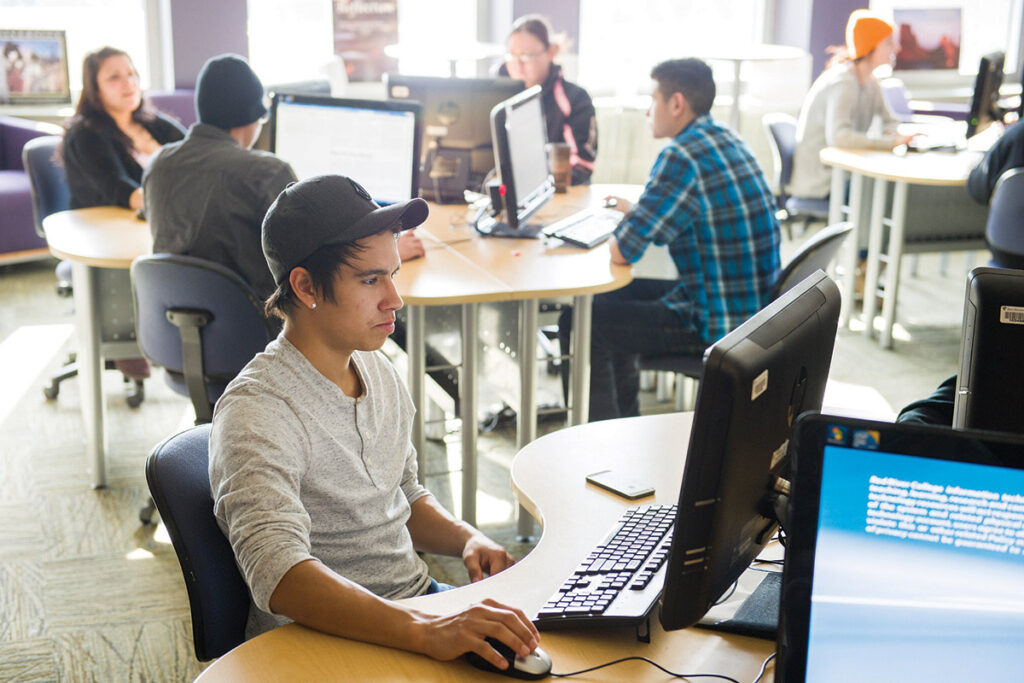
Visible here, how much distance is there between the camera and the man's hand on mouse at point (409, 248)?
122 inches

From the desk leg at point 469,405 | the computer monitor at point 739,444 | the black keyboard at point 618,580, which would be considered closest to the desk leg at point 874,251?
the desk leg at point 469,405

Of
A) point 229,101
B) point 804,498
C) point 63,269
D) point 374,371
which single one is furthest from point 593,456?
point 63,269

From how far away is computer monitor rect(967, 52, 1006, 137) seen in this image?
5094 mm

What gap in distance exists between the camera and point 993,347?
1.34 meters

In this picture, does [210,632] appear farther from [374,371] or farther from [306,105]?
[306,105]

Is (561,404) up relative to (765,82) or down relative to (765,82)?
down

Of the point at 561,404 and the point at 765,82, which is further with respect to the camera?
the point at 765,82

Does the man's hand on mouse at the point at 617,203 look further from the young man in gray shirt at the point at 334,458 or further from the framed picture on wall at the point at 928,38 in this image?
the framed picture on wall at the point at 928,38

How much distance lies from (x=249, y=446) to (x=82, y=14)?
5624mm

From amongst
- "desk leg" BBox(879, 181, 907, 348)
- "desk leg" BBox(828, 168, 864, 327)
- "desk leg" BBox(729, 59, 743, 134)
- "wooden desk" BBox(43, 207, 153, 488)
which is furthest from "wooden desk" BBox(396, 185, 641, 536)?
"desk leg" BBox(729, 59, 743, 134)

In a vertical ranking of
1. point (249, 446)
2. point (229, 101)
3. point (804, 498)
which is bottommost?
point (249, 446)

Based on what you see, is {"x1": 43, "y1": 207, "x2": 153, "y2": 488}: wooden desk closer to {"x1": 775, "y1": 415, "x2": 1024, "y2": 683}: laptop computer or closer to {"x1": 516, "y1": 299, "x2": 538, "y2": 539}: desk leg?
{"x1": 516, "y1": 299, "x2": 538, "y2": 539}: desk leg

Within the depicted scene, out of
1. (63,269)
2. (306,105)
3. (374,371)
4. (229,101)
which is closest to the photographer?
(374,371)

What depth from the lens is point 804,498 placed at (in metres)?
1.00
